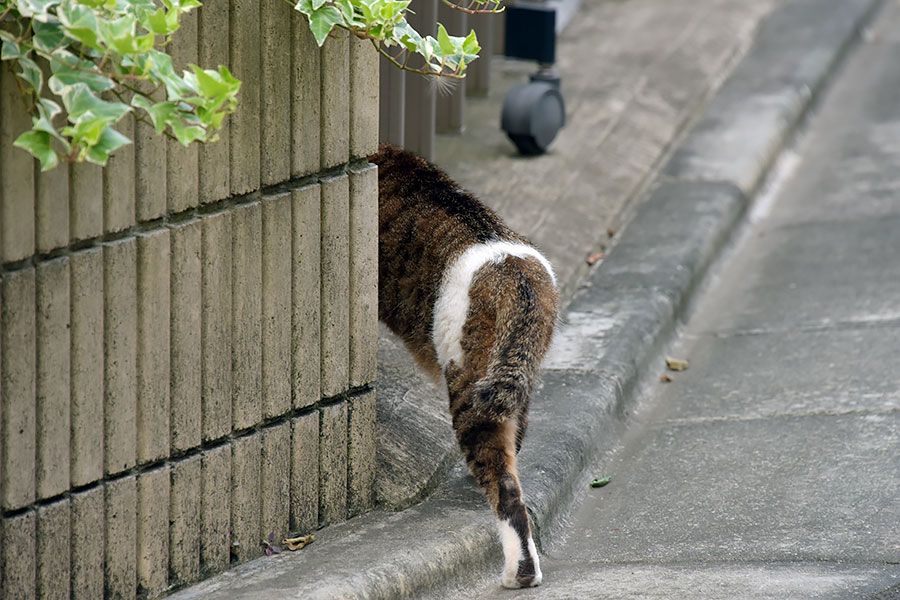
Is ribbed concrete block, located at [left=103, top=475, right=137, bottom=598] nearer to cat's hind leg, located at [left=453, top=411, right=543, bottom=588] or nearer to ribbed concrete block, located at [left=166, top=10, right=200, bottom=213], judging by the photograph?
ribbed concrete block, located at [left=166, top=10, right=200, bottom=213]

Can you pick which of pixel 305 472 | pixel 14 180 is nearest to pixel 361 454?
pixel 305 472

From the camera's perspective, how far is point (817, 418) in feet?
16.1

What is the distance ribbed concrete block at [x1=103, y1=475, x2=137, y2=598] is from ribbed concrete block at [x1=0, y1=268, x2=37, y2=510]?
25 cm

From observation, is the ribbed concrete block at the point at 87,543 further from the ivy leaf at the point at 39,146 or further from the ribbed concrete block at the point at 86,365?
the ivy leaf at the point at 39,146

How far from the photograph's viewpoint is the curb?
11.6 feet

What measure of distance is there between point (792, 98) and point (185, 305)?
6354 mm

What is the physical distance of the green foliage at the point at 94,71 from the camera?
248 cm

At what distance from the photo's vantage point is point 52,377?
2.94 metres

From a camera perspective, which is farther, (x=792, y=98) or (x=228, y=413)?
(x=792, y=98)

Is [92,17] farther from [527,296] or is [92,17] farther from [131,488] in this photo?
[527,296]

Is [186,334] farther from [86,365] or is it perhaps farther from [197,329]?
[86,365]

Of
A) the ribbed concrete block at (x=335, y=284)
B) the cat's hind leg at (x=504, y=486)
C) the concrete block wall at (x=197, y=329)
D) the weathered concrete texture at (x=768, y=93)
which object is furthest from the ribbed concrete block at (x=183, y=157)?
the weathered concrete texture at (x=768, y=93)

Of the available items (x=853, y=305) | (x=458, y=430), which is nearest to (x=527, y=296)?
(x=458, y=430)

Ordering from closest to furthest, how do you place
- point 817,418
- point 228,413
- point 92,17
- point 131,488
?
point 92,17 → point 131,488 → point 228,413 → point 817,418
